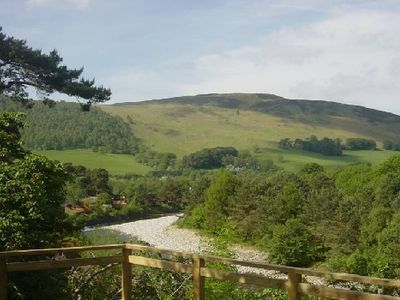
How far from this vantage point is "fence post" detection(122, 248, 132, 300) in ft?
21.2

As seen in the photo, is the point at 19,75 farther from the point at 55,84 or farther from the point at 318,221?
the point at 318,221

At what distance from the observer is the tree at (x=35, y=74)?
45.8ft

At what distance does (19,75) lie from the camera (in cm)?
1413

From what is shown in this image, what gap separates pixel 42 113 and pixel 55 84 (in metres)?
177

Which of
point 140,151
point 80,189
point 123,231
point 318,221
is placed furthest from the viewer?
point 140,151

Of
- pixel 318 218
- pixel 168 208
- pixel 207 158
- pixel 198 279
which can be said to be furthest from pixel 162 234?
pixel 207 158

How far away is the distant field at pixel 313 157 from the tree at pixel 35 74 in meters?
127

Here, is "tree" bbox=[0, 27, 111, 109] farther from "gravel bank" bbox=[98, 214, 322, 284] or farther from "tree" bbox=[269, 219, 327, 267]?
"gravel bank" bbox=[98, 214, 322, 284]

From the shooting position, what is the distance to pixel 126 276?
21.3 ft

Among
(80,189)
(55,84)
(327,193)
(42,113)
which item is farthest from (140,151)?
(55,84)

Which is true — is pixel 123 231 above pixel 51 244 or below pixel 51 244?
below

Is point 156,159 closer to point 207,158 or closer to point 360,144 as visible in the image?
point 207,158

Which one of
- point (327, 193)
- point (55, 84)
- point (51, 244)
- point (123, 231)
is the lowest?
point (123, 231)

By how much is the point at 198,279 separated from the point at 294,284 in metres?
1.21
